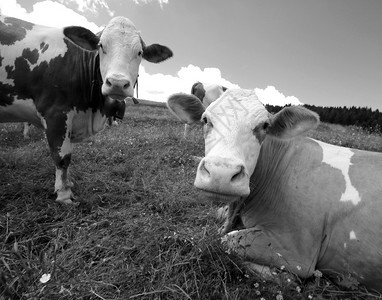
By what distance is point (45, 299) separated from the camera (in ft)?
6.36

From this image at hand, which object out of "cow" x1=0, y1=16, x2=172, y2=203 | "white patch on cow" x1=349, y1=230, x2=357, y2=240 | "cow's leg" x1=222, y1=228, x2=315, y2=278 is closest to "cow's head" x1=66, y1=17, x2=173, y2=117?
"cow" x1=0, y1=16, x2=172, y2=203

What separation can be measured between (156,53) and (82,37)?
134cm

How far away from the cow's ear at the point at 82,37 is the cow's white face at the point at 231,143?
2.68 m

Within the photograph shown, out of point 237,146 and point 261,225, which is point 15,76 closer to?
point 237,146

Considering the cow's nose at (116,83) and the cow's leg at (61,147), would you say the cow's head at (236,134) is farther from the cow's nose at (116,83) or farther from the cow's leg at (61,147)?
the cow's leg at (61,147)

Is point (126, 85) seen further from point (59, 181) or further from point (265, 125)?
point (265, 125)

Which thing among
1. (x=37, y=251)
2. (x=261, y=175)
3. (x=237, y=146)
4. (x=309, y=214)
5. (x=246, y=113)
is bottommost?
(x=37, y=251)

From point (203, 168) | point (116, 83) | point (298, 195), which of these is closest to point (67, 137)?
point (116, 83)

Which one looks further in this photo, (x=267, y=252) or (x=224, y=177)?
(x=267, y=252)

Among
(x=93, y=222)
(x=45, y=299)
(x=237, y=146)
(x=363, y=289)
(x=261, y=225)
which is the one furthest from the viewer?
(x=93, y=222)

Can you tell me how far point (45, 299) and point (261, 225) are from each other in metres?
2.29

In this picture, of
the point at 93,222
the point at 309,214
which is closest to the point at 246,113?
the point at 309,214

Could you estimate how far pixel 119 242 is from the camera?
10.5 ft

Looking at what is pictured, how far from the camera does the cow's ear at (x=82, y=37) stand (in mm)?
4273
